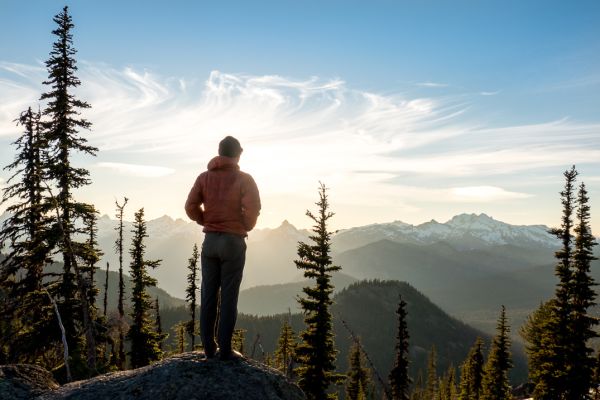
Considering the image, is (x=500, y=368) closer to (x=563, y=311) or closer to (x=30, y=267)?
(x=563, y=311)

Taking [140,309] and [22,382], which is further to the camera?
[140,309]

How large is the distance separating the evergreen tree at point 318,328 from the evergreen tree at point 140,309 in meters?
13.9

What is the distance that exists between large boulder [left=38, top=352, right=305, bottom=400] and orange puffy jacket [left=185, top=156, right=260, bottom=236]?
233cm

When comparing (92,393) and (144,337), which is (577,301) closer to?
(144,337)

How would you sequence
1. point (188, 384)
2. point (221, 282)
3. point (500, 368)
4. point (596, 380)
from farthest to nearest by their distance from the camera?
point (500, 368) → point (596, 380) → point (221, 282) → point (188, 384)

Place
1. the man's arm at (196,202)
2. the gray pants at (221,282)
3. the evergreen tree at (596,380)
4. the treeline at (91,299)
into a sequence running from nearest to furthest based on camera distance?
the gray pants at (221,282)
the man's arm at (196,202)
the treeline at (91,299)
the evergreen tree at (596,380)

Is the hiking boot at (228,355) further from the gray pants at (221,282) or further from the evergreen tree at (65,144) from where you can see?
the evergreen tree at (65,144)

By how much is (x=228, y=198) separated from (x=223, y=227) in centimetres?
50

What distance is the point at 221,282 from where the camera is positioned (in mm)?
7539

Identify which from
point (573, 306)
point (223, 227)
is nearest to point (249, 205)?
point (223, 227)

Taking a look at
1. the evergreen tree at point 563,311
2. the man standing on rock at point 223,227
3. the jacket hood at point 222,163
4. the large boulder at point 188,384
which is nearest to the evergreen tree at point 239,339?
the large boulder at point 188,384

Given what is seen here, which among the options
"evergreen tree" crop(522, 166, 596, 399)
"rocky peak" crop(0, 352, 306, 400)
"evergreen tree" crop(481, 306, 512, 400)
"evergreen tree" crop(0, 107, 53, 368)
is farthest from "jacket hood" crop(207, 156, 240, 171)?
"evergreen tree" crop(481, 306, 512, 400)

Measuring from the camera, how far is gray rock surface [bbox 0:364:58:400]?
23.1ft

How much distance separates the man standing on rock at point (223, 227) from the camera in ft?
24.2
